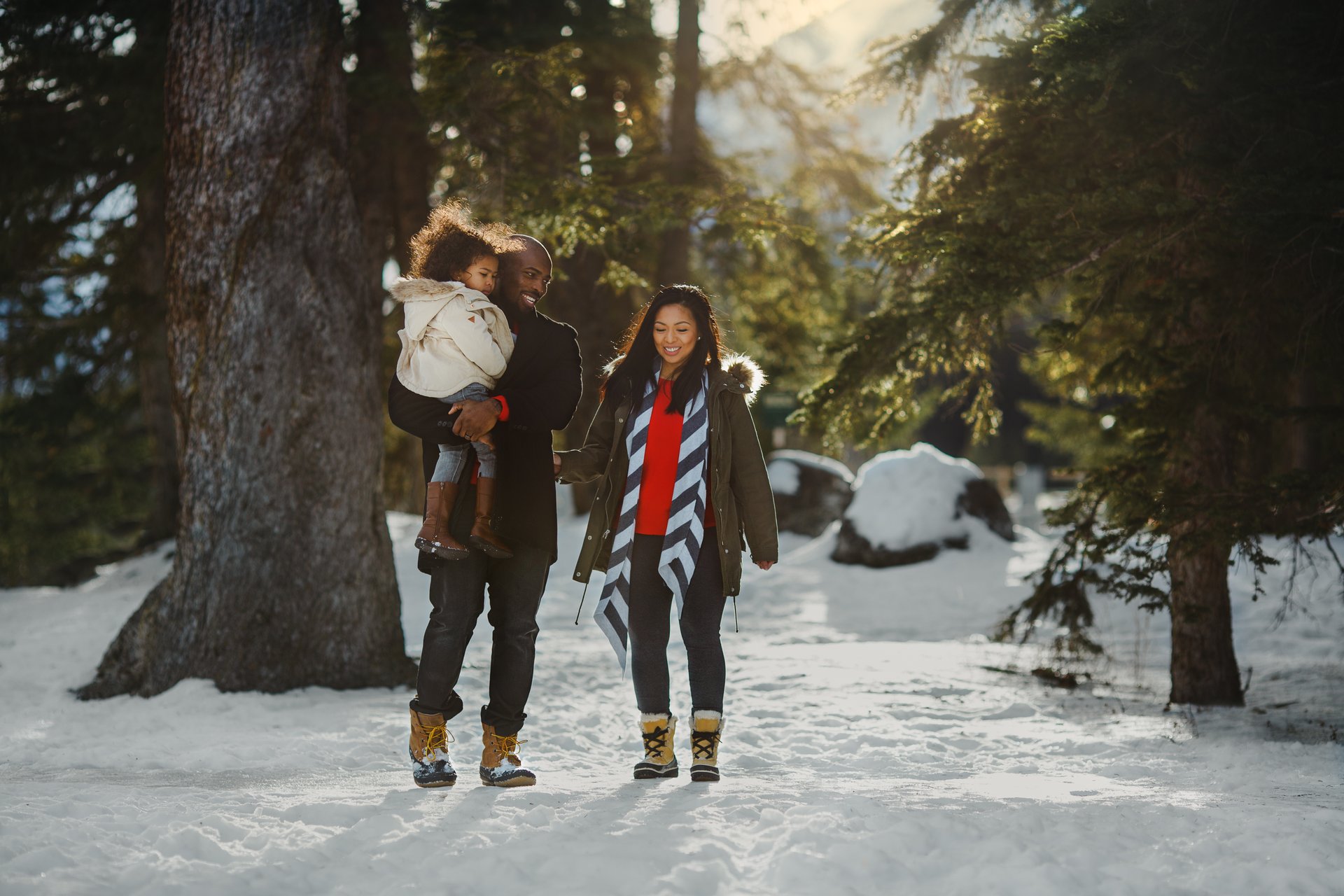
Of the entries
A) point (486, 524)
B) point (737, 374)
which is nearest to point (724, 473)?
point (737, 374)

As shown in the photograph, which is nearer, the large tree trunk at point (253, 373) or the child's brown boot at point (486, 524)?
the child's brown boot at point (486, 524)

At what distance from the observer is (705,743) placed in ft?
12.7

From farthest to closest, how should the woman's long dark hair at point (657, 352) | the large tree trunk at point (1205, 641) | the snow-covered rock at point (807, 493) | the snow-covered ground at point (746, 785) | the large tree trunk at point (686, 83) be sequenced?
the snow-covered rock at point (807, 493) < the large tree trunk at point (686, 83) < the large tree trunk at point (1205, 641) < the woman's long dark hair at point (657, 352) < the snow-covered ground at point (746, 785)

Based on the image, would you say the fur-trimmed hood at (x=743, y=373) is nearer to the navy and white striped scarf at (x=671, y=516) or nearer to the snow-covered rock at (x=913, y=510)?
the navy and white striped scarf at (x=671, y=516)

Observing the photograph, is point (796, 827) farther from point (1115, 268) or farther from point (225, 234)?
point (225, 234)

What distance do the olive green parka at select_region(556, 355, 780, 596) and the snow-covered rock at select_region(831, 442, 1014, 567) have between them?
9284mm

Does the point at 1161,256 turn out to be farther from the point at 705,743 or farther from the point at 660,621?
the point at 705,743

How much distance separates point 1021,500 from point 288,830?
915 inches

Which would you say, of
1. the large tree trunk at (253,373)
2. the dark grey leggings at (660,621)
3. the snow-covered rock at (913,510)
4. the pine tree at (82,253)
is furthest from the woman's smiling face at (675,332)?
the snow-covered rock at (913,510)

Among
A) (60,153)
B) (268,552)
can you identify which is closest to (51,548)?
(60,153)

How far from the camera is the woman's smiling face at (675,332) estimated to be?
155 inches

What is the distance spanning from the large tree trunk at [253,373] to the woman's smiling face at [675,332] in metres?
3.06

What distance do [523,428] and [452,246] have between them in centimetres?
72

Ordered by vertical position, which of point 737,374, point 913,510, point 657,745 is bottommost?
point 657,745
